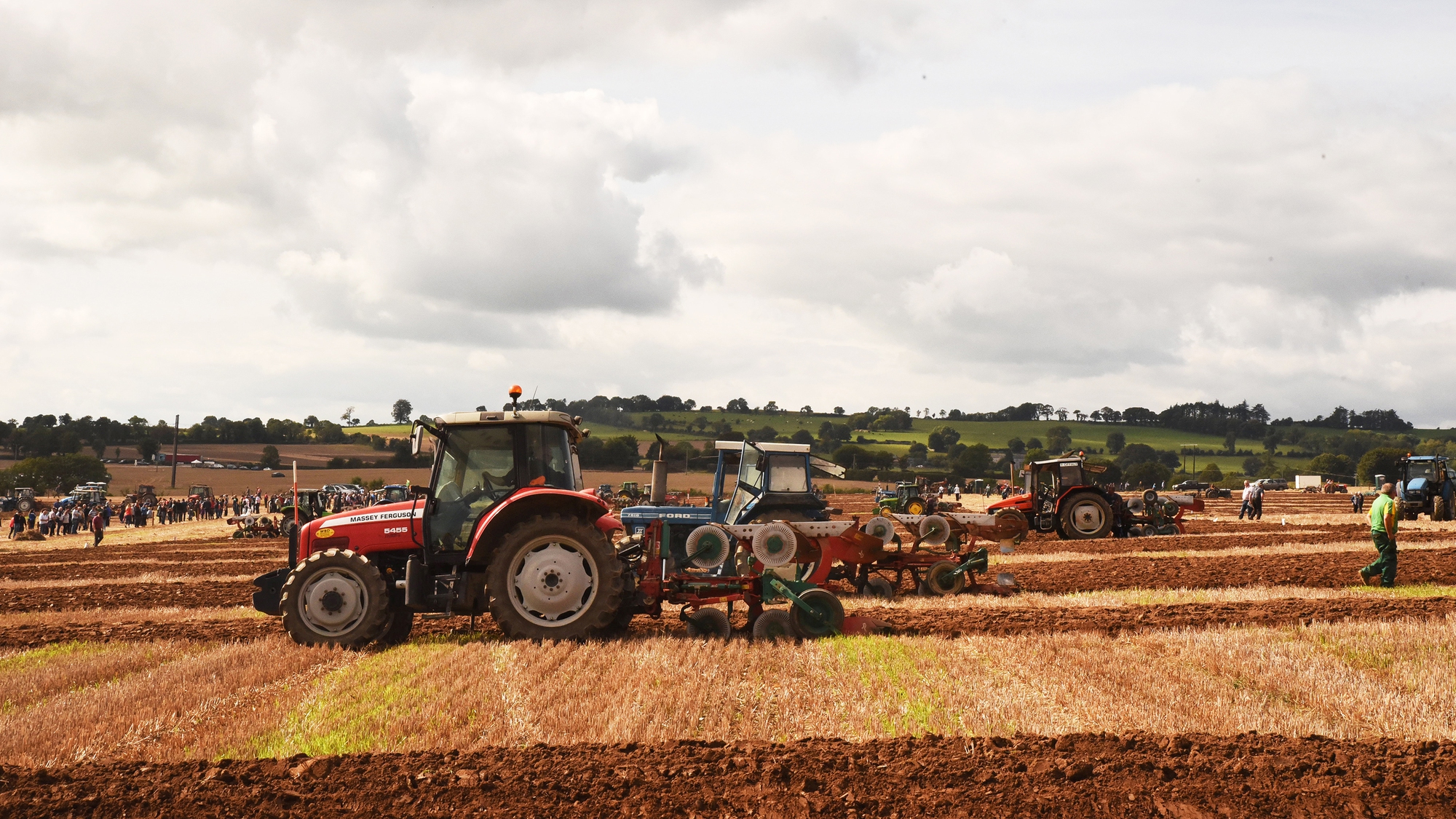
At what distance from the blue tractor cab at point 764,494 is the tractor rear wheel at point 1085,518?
1107 centimetres

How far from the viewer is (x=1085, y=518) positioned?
2506 cm

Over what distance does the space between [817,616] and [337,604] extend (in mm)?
4373

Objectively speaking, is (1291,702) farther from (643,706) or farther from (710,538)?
(710,538)

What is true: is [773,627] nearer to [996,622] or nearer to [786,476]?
[996,622]

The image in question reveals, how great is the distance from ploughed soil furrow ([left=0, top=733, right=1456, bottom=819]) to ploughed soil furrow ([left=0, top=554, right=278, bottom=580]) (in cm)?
1616

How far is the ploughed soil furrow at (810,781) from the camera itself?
5258 millimetres

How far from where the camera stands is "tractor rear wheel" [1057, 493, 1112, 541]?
24.8m

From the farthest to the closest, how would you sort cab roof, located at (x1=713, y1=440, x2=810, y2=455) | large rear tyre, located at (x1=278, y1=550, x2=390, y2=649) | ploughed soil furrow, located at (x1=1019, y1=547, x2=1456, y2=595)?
cab roof, located at (x1=713, y1=440, x2=810, y2=455) < ploughed soil furrow, located at (x1=1019, y1=547, x2=1456, y2=595) < large rear tyre, located at (x1=278, y1=550, x2=390, y2=649)

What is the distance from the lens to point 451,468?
1032cm

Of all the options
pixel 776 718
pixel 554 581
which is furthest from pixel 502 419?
pixel 776 718

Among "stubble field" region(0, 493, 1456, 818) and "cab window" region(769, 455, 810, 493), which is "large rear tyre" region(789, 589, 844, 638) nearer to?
"stubble field" region(0, 493, 1456, 818)

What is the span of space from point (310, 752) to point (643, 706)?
201 centimetres

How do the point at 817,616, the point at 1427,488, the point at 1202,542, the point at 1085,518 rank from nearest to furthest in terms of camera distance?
the point at 817,616 < the point at 1202,542 < the point at 1085,518 < the point at 1427,488

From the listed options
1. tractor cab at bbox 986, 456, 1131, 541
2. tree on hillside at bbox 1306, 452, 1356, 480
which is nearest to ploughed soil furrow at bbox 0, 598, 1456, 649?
tractor cab at bbox 986, 456, 1131, 541
